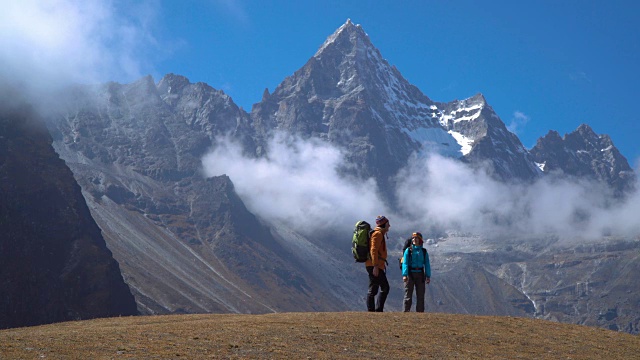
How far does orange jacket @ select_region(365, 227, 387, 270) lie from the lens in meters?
31.0

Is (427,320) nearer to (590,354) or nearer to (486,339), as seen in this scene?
(486,339)

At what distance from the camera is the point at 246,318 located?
30.9 meters

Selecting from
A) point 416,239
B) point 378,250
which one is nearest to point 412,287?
point 416,239

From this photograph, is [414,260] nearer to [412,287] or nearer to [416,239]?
[416,239]

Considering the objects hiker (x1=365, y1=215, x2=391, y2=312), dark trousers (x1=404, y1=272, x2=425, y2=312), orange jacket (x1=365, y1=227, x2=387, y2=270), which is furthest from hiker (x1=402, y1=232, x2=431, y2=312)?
orange jacket (x1=365, y1=227, x2=387, y2=270)

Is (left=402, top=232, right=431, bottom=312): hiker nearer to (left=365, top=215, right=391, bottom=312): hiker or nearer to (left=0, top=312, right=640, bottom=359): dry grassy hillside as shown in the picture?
(left=365, top=215, right=391, bottom=312): hiker

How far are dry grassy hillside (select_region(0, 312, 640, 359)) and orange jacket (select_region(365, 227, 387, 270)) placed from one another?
2.07 m

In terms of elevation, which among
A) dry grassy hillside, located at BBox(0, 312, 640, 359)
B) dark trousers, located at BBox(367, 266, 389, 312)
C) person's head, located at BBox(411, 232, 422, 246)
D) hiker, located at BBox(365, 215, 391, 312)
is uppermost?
person's head, located at BBox(411, 232, 422, 246)

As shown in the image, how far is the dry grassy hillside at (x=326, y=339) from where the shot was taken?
74.6ft

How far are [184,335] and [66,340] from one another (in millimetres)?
3707

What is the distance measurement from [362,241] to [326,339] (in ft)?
21.5

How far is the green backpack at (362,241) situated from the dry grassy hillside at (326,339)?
2367 millimetres

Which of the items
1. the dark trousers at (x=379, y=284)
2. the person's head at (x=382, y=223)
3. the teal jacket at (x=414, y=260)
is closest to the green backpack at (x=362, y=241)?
the person's head at (x=382, y=223)

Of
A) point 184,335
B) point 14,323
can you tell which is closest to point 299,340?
point 184,335
